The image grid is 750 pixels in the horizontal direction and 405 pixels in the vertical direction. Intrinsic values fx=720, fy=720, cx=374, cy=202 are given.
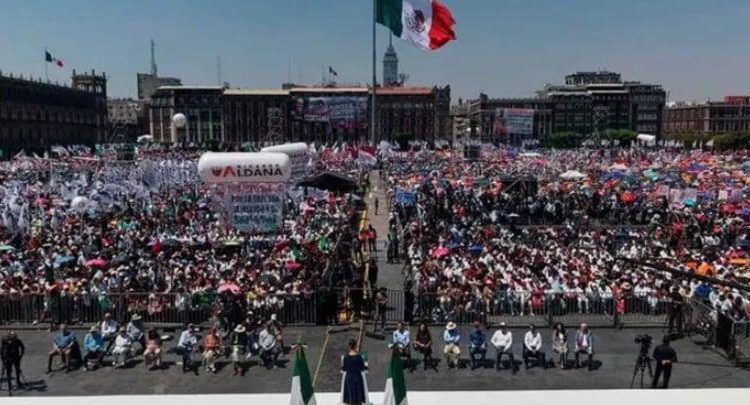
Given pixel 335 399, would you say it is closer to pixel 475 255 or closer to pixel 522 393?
pixel 522 393

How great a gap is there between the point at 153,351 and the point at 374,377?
421 centimetres

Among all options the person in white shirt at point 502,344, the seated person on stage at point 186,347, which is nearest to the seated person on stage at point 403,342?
the person in white shirt at point 502,344

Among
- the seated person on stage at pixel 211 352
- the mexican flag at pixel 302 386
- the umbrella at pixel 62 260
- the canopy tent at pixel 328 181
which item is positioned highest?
the canopy tent at pixel 328 181

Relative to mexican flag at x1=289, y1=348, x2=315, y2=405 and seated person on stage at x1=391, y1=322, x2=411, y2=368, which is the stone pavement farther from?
mexican flag at x1=289, y1=348, x2=315, y2=405

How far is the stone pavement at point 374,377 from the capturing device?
12.3 m

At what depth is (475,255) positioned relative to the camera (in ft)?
71.3

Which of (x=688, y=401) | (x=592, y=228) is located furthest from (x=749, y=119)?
(x=688, y=401)

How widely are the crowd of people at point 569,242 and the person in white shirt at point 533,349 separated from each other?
225cm

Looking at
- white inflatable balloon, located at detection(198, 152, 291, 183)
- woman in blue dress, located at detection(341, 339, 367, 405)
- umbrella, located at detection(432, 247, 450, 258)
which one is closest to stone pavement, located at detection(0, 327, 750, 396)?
woman in blue dress, located at detection(341, 339, 367, 405)

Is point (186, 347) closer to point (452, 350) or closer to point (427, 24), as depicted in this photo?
point (452, 350)

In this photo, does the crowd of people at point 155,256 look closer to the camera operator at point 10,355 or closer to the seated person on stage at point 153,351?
the seated person on stage at point 153,351

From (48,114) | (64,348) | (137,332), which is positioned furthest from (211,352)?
(48,114)

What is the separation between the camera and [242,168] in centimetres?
2003

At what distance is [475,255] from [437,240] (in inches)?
109
